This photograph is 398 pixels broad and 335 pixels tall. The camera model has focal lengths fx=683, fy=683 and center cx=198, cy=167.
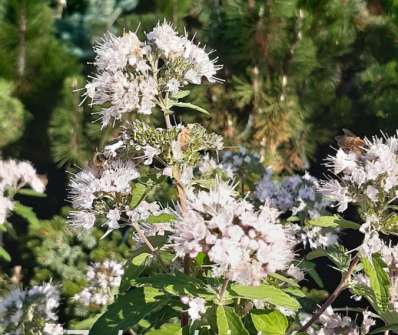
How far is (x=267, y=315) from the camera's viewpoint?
1.10 m

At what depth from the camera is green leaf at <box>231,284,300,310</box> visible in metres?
1.01

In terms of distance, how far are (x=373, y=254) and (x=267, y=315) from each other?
26cm

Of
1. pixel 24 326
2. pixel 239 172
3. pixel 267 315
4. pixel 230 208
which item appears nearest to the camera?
pixel 230 208

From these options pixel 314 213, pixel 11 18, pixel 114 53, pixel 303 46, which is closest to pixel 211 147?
pixel 114 53

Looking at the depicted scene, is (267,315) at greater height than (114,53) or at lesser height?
lesser

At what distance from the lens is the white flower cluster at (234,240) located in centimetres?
93

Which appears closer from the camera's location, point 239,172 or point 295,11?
point 239,172

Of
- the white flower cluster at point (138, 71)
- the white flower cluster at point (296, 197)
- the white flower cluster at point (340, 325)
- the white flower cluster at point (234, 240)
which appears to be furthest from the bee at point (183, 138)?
the white flower cluster at point (296, 197)

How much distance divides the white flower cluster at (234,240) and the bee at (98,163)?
29cm

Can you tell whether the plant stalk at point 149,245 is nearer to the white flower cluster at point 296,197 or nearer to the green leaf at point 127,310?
the green leaf at point 127,310

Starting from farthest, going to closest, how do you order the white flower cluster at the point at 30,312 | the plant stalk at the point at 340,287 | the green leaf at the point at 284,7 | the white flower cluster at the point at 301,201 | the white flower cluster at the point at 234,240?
the green leaf at the point at 284,7, the white flower cluster at the point at 301,201, the white flower cluster at the point at 30,312, the plant stalk at the point at 340,287, the white flower cluster at the point at 234,240

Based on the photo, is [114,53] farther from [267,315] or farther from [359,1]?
[359,1]

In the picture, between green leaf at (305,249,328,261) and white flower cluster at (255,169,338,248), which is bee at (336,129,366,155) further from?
white flower cluster at (255,169,338,248)

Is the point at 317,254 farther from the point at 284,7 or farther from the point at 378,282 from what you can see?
the point at 284,7
